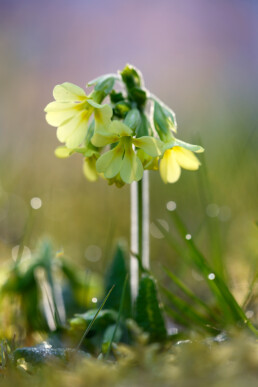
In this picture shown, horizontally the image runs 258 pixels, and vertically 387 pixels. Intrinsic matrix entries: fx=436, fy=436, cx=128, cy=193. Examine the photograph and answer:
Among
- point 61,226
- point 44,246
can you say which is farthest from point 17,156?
point 44,246

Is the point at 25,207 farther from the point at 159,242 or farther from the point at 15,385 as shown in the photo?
the point at 15,385

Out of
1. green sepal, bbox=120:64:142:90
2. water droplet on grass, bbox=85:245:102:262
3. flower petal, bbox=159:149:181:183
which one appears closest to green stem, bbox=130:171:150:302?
flower petal, bbox=159:149:181:183

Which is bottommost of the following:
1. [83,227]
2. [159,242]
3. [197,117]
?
[159,242]

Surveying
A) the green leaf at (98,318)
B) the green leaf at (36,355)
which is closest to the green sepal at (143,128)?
the green leaf at (98,318)

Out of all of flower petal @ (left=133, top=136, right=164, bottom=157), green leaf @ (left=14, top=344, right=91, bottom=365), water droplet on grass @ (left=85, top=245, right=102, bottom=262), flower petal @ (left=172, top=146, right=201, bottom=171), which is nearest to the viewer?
green leaf @ (left=14, top=344, right=91, bottom=365)

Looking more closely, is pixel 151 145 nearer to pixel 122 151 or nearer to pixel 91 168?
pixel 122 151

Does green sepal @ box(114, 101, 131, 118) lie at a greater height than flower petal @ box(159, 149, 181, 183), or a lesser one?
greater

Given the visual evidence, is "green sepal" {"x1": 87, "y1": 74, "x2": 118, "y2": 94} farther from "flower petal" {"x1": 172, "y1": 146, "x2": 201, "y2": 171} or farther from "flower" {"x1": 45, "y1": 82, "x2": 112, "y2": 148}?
"flower petal" {"x1": 172, "y1": 146, "x2": 201, "y2": 171}
